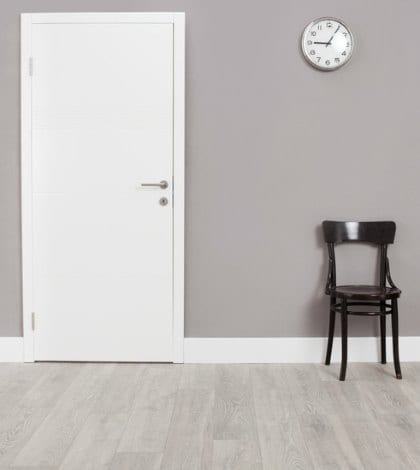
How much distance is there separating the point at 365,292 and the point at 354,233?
406 millimetres

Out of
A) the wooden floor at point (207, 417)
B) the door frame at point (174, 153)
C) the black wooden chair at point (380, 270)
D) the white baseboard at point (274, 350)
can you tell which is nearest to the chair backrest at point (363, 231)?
the black wooden chair at point (380, 270)

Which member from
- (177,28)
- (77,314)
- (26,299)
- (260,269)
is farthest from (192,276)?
(177,28)

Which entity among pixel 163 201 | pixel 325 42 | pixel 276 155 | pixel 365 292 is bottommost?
pixel 365 292

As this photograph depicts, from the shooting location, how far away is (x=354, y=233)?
12.3 ft

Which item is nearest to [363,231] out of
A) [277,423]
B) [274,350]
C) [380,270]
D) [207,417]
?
[380,270]

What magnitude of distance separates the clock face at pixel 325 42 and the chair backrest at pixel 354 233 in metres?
0.88

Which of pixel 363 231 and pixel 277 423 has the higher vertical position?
pixel 363 231

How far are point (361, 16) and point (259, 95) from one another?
710mm

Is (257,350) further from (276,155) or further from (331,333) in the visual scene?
(276,155)

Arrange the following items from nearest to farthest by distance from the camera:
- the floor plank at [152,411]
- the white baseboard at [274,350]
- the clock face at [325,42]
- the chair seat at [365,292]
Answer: the floor plank at [152,411], the chair seat at [365,292], the clock face at [325,42], the white baseboard at [274,350]

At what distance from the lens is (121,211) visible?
3781 mm

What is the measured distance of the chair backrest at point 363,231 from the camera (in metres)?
3.75

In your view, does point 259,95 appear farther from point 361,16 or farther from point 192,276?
point 192,276

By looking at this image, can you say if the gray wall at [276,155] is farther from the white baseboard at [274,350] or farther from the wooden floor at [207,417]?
the wooden floor at [207,417]
